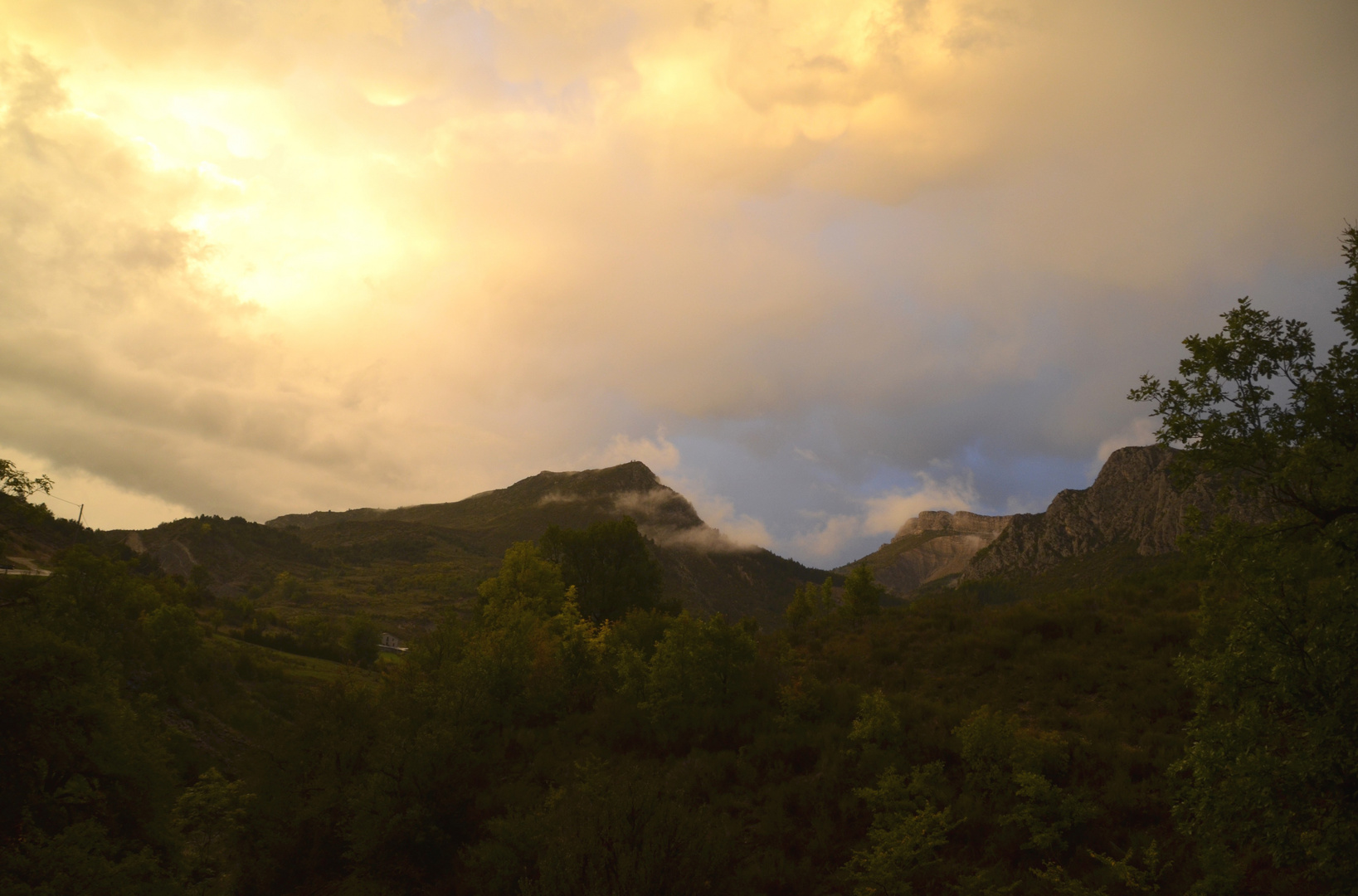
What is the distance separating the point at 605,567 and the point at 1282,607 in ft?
175

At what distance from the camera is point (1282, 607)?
13641 millimetres

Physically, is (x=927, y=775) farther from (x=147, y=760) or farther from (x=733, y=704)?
(x=147, y=760)

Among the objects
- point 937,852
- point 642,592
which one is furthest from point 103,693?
point 642,592

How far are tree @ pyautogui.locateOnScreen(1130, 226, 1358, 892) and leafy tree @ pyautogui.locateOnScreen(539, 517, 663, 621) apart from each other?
4970 centimetres

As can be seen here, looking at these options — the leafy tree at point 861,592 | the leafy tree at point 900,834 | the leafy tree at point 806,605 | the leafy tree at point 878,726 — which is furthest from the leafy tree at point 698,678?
the leafy tree at point 806,605

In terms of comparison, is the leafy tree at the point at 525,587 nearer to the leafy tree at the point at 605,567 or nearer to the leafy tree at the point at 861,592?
the leafy tree at the point at 605,567

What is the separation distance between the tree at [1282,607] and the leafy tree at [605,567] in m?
49.7

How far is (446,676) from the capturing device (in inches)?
1511

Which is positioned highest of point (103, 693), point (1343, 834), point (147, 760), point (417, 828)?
point (1343, 834)

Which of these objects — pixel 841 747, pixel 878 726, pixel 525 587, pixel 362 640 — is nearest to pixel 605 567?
pixel 525 587

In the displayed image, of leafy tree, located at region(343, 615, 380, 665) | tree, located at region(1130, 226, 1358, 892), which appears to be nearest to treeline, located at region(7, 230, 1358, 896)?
tree, located at region(1130, 226, 1358, 892)

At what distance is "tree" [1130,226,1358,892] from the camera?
12141 mm

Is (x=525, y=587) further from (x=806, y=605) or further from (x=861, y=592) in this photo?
(x=806, y=605)

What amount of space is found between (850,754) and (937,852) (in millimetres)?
5348
